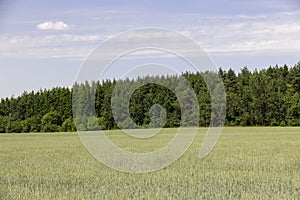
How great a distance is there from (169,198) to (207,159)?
8.73 metres

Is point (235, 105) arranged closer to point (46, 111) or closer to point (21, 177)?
point (46, 111)

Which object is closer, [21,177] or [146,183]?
[146,183]

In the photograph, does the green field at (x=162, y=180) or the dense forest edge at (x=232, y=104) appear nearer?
the green field at (x=162, y=180)

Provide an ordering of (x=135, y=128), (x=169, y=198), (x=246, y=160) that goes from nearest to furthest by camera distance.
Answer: (x=169, y=198) < (x=246, y=160) < (x=135, y=128)

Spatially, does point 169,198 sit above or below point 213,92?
below

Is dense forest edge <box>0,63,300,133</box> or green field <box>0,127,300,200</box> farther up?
dense forest edge <box>0,63,300,133</box>

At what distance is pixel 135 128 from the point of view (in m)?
41.1

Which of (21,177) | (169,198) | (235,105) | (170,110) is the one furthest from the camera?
(235,105)

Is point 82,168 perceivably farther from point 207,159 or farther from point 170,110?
point 170,110

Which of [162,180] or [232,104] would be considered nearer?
[162,180]

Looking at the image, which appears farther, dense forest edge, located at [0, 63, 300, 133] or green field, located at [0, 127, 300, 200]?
dense forest edge, located at [0, 63, 300, 133]

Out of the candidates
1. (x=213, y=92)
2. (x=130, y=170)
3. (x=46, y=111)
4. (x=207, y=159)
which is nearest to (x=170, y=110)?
(x=213, y=92)

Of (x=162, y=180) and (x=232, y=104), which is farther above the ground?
(x=232, y=104)

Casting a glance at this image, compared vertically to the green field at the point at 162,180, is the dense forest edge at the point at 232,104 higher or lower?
higher
